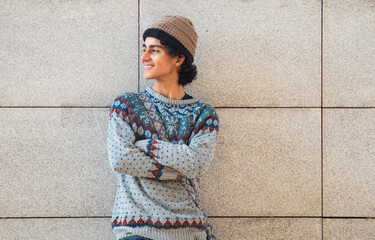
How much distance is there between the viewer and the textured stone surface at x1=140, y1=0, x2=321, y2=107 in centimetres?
344

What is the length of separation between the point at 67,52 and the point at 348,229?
2.99 m

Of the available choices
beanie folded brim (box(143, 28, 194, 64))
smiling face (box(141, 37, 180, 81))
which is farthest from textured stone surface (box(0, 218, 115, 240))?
beanie folded brim (box(143, 28, 194, 64))

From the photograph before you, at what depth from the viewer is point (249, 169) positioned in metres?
3.44

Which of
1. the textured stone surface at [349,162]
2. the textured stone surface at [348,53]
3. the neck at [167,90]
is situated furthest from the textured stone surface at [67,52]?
the textured stone surface at [349,162]

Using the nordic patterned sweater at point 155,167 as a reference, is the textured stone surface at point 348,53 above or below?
above

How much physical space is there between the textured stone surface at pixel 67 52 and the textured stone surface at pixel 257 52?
62cm

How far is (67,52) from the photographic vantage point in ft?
11.1

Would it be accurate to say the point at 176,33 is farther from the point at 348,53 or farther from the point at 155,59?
the point at 348,53

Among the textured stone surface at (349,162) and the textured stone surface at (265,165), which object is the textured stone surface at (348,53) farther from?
the textured stone surface at (265,165)

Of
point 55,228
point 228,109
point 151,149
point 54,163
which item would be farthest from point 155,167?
point 55,228

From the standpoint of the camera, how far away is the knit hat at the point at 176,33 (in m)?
2.73

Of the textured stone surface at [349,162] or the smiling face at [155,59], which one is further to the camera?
the textured stone surface at [349,162]

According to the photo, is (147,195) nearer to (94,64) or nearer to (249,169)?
(249,169)

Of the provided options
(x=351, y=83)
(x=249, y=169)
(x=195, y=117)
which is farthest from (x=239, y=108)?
(x=351, y=83)
